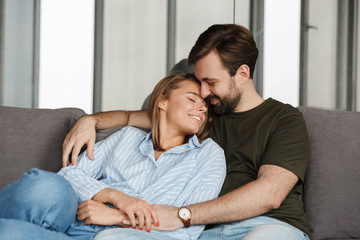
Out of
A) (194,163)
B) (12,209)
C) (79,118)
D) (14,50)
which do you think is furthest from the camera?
(14,50)

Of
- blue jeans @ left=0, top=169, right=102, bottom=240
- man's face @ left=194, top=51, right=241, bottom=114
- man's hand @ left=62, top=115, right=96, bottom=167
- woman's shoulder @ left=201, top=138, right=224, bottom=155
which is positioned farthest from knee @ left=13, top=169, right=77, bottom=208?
man's face @ left=194, top=51, right=241, bottom=114

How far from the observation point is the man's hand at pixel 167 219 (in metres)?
1.39

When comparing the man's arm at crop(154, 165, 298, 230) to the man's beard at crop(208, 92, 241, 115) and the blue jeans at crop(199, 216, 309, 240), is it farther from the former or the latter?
the man's beard at crop(208, 92, 241, 115)

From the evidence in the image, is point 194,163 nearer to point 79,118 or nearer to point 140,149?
point 140,149

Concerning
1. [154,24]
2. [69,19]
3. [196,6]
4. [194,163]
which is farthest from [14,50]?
[194,163]

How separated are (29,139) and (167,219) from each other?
0.88 m

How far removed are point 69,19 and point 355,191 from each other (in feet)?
8.95

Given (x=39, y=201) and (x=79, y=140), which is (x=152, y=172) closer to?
(x=79, y=140)

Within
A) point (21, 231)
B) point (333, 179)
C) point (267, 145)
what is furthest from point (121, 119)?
point (333, 179)

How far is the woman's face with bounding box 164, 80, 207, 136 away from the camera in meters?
1.73

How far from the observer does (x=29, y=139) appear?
1901mm

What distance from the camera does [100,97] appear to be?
3451 millimetres

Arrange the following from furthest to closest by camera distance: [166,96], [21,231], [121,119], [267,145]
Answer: [121,119], [166,96], [267,145], [21,231]

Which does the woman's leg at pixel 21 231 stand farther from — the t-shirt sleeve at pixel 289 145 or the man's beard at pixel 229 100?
the man's beard at pixel 229 100
